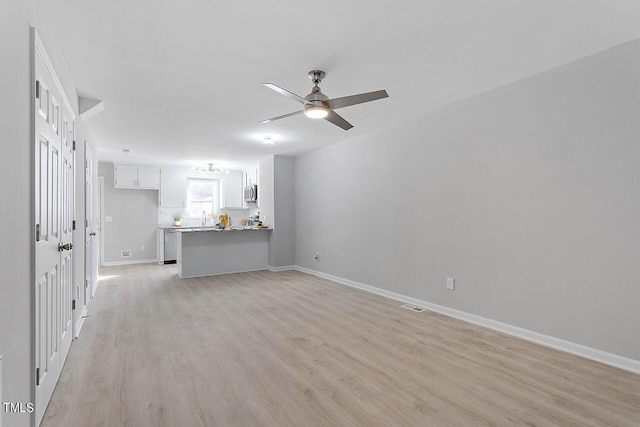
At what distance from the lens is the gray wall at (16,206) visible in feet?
4.09

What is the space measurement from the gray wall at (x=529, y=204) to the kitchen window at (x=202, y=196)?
217 inches

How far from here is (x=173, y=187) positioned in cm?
832

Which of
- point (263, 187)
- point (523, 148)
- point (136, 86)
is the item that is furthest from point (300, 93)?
point (263, 187)

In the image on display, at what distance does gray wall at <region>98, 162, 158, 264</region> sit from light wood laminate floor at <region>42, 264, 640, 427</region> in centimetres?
434

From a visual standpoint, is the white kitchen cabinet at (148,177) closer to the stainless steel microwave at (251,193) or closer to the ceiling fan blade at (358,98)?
the stainless steel microwave at (251,193)

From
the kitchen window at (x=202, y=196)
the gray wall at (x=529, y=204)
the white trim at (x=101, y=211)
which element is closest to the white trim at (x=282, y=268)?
the gray wall at (x=529, y=204)

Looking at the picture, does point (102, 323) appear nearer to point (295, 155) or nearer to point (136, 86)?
point (136, 86)

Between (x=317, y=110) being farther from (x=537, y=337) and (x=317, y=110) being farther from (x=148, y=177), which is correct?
(x=148, y=177)

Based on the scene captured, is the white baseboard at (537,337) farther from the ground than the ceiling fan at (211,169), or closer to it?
closer to it

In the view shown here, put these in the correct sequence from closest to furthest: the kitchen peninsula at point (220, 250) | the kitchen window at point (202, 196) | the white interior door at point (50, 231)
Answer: the white interior door at point (50, 231) → the kitchen peninsula at point (220, 250) → the kitchen window at point (202, 196)

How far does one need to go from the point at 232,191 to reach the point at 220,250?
2.99 m

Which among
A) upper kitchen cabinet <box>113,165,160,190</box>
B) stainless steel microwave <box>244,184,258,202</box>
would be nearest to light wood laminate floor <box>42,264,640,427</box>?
stainless steel microwave <box>244,184,258,202</box>

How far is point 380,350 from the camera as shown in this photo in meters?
2.85

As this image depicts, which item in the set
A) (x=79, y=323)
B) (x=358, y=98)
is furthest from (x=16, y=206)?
(x=79, y=323)
